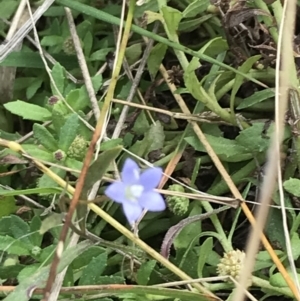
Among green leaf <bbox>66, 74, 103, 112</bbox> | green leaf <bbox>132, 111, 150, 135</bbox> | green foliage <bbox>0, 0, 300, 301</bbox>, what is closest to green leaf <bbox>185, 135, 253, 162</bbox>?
green foliage <bbox>0, 0, 300, 301</bbox>

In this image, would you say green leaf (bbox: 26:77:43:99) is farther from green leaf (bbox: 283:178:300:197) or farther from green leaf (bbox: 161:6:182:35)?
green leaf (bbox: 283:178:300:197)

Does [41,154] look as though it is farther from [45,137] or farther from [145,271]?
[145,271]

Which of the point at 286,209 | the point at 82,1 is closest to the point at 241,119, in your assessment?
the point at 286,209

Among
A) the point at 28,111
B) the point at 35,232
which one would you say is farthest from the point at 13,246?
the point at 28,111

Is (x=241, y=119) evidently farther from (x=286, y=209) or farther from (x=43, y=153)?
(x=43, y=153)

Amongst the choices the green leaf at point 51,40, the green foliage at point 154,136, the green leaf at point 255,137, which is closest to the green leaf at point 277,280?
the green foliage at point 154,136
